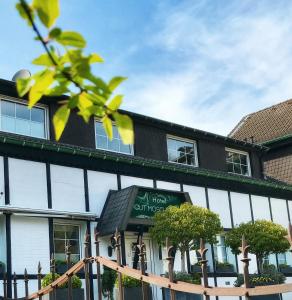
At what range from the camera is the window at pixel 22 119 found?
1482cm

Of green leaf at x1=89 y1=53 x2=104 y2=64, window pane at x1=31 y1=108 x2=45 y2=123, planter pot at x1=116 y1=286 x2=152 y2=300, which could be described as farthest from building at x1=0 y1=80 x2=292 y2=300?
green leaf at x1=89 y1=53 x2=104 y2=64

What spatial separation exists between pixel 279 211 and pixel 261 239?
529 centimetres

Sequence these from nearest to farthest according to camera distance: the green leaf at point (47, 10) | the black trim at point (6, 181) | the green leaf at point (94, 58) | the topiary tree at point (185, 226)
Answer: the green leaf at point (47, 10)
the green leaf at point (94, 58)
the black trim at point (6, 181)
the topiary tree at point (185, 226)

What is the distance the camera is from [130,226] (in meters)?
15.4

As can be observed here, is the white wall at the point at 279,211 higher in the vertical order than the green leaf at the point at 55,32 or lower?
higher

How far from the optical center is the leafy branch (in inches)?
53.1

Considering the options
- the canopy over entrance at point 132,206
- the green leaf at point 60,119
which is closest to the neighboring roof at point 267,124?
the canopy over entrance at point 132,206

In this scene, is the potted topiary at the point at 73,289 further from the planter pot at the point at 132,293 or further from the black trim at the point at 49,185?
the black trim at the point at 49,185

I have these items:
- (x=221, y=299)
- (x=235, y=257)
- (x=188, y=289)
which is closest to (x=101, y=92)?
(x=188, y=289)

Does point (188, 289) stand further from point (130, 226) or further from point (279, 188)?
point (279, 188)

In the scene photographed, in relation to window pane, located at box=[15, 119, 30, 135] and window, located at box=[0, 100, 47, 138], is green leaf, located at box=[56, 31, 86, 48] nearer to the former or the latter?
window, located at box=[0, 100, 47, 138]

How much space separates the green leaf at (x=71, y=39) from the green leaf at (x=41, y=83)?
113 mm

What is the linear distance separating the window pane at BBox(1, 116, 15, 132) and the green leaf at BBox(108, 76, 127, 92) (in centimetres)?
1359

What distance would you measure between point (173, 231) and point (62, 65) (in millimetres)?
13051
